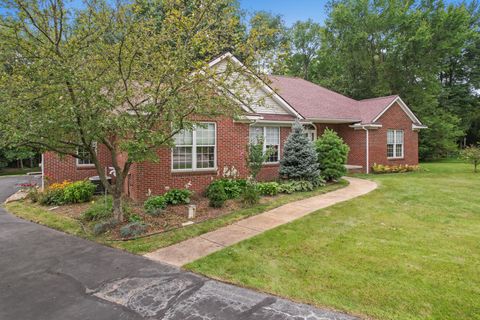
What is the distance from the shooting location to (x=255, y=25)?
21.6 feet

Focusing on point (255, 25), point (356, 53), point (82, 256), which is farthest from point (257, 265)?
point (356, 53)

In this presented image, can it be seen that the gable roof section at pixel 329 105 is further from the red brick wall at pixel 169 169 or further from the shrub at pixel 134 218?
the shrub at pixel 134 218

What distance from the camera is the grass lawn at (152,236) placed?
20.9 ft

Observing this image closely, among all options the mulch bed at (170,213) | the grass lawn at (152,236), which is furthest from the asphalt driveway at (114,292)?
the mulch bed at (170,213)

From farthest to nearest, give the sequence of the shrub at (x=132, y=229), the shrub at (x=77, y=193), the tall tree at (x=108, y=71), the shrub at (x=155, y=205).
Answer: the shrub at (x=77, y=193), the shrub at (x=155, y=205), the shrub at (x=132, y=229), the tall tree at (x=108, y=71)

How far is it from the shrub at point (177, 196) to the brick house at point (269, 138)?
2.02 feet

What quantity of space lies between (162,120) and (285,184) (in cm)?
651

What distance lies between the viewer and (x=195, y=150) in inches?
423

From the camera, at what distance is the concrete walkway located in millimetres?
5715

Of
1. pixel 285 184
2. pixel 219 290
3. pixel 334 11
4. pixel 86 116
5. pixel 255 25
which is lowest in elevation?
pixel 219 290

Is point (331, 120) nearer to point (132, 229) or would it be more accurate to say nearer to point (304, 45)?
point (132, 229)

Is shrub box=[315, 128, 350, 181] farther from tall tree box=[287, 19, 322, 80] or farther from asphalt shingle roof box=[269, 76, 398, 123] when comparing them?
tall tree box=[287, 19, 322, 80]

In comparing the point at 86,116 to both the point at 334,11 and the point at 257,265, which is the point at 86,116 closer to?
the point at 257,265

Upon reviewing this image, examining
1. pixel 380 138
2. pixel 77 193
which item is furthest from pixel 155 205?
pixel 380 138
